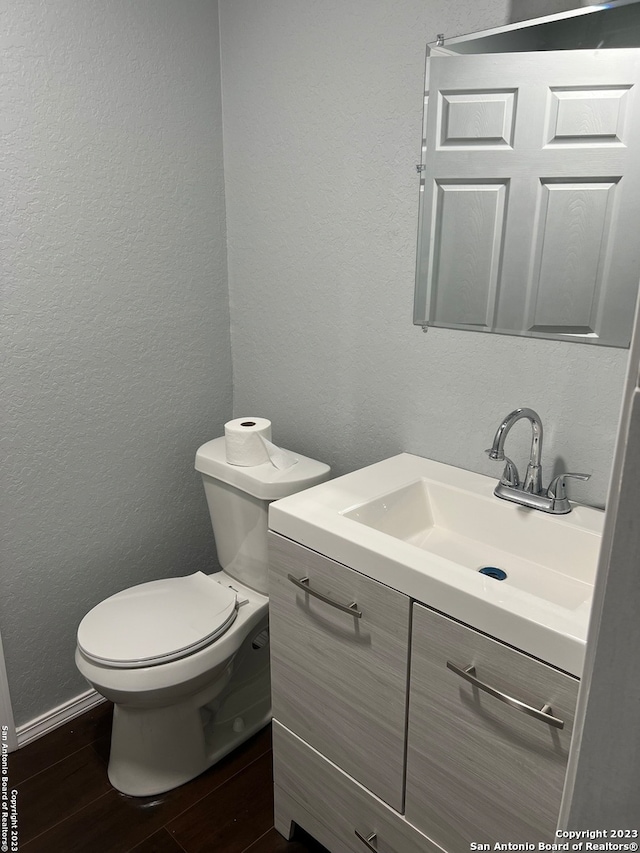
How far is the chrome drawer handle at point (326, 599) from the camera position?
1214 millimetres

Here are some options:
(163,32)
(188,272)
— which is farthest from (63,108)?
(188,272)

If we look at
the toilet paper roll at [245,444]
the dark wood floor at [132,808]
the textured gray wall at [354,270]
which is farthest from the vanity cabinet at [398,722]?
the textured gray wall at [354,270]

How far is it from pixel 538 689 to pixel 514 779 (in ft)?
0.59

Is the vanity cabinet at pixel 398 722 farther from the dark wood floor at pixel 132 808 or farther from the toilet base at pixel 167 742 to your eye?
the toilet base at pixel 167 742

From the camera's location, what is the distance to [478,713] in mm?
1051

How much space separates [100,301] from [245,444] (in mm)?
570

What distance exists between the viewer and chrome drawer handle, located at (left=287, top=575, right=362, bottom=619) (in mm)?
1214

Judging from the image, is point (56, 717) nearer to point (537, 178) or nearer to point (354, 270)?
point (354, 270)

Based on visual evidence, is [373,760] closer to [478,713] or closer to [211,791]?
[478,713]

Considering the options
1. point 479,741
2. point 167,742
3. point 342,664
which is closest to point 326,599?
point 342,664

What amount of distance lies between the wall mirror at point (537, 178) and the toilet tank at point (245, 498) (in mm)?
548

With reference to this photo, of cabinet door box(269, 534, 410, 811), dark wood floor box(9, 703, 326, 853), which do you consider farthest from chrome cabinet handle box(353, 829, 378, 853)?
dark wood floor box(9, 703, 326, 853)

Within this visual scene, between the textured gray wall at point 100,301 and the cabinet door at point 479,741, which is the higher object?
the textured gray wall at point 100,301

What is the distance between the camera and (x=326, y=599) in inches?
49.2
